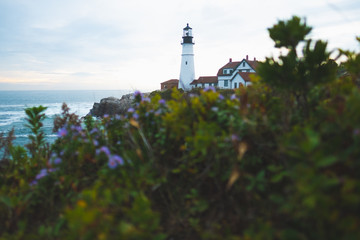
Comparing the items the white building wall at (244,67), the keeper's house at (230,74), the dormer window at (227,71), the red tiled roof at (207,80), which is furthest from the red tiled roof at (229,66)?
the red tiled roof at (207,80)

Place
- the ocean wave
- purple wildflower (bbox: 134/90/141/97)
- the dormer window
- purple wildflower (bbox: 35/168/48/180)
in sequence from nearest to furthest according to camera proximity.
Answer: purple wildflower (bbox: 35/168/48/180)
purple wildflower (bbox: 134/90/141/97)
the ocean wave
the dormer window

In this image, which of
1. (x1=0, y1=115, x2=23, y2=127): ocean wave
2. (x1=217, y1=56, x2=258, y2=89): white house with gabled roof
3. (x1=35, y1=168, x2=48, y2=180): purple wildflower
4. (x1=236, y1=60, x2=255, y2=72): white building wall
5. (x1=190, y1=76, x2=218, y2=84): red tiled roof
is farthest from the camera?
(x1=190, y1=76, x2=218, y2=84): red tiled roof

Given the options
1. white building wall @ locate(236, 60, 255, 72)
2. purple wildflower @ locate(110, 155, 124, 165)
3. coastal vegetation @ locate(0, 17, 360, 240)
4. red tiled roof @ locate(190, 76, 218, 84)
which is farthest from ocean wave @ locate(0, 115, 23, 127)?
purple wildflower @ locate(110, 155, 124, 165)

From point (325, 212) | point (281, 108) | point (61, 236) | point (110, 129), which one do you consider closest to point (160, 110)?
point (110, 129)

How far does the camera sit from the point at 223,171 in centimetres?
253

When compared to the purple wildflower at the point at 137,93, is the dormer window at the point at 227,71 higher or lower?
higher

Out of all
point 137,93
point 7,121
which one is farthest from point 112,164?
point 7,121

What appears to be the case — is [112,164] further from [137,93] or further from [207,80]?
[207,80]

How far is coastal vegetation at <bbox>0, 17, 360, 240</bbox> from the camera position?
1.76 metres

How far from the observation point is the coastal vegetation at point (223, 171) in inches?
69.2

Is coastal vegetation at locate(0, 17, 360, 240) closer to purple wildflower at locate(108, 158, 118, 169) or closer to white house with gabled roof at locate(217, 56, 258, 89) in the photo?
purple wildflower at locate(108, 158, 118, 169)

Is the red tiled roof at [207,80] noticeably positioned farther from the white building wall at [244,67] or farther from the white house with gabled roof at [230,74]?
the white building wall at [244,67]

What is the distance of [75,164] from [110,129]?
0.79m

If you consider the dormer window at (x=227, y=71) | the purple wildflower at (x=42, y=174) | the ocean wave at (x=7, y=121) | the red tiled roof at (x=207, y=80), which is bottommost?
the ocean wave at (x=7, y=121)
